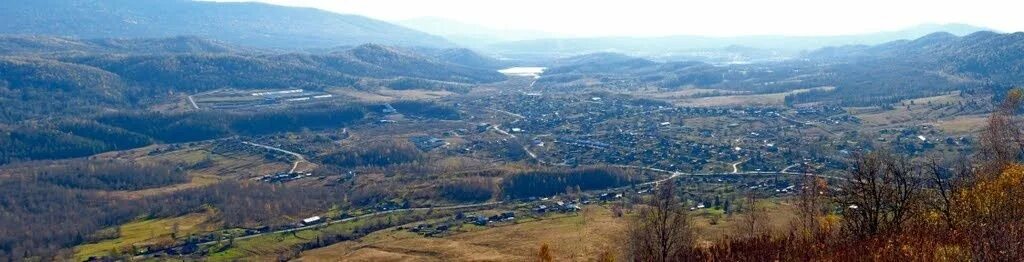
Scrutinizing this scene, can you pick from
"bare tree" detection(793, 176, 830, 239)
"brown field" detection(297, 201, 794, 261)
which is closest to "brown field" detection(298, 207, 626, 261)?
"brown field" detection(297, 201, 794, 261)

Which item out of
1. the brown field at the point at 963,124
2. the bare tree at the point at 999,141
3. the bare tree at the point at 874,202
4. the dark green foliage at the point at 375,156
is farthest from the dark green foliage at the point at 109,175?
the brown field at the point at 963,124

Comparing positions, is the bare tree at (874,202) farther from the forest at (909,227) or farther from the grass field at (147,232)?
the grass field at (147,232)

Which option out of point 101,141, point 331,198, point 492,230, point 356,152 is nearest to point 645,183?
point 492,230

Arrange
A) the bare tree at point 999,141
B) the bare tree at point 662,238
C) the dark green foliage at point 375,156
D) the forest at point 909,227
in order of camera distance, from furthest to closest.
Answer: the dark green foliage at point 375,156
the bare tree at point 999,141
the bare tree at point 662,238
the forest at point 909,227

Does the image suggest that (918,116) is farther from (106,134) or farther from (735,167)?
(106,134)

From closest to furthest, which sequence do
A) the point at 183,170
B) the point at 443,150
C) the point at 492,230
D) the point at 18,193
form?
the point at 492,230, the point at 18,193, the point at 183,170, the point at 443,150

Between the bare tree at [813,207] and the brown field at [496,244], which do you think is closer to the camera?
the bare tree at [813,207]

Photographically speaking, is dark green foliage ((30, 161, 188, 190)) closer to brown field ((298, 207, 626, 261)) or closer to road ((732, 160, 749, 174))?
brown field ((298, 207, 626, 261))

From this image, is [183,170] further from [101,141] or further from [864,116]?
[864,116]
